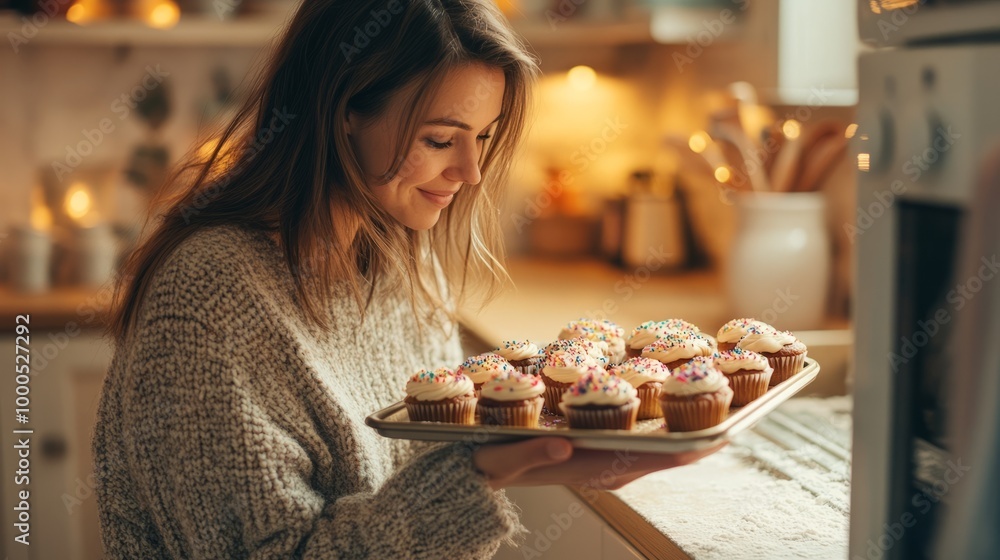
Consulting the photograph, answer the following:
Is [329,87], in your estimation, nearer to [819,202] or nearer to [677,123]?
[819,202]

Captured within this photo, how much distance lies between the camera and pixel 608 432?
3.19ft

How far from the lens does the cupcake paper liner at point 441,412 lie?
3.61ft

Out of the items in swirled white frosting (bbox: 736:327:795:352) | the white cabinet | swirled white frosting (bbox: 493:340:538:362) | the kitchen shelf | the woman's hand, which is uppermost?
the kitchen shelf

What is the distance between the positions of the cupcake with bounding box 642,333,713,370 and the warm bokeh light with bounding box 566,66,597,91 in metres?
1.80

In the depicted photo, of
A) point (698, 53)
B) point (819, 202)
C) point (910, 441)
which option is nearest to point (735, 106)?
point (819, 202)

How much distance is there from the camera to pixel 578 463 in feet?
3.26
